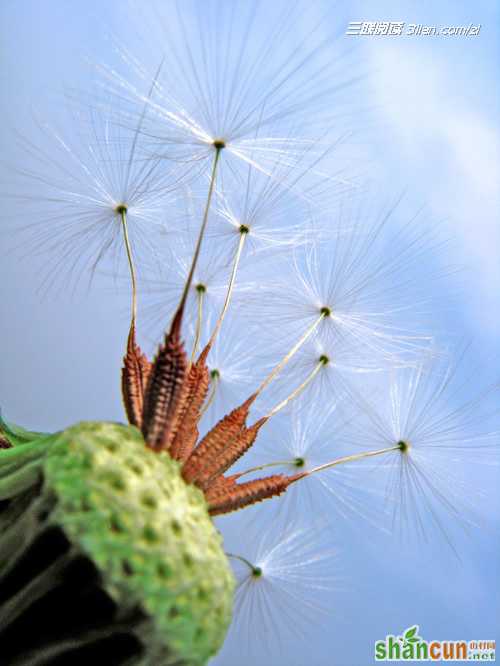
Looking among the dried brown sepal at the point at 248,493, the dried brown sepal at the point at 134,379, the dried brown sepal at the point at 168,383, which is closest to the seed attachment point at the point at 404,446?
the dried brown sepal at the point at 248,493

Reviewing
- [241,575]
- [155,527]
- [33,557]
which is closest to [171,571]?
[155,527]

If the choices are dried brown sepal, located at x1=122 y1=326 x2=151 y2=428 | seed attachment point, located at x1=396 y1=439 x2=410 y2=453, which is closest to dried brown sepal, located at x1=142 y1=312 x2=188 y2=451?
dried brown sepal, located at x1=122 y1=326 x2=151 y2=428

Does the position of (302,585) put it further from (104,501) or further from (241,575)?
(104,501)

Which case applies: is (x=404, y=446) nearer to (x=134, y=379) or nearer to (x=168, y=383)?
(x=134, y=379)

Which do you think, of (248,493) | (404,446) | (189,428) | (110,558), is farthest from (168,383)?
(404,446)

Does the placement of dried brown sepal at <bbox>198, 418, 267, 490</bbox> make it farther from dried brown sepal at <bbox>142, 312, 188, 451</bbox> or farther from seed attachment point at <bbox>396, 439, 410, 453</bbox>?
seed attachment point at <bbox>396, 439, 410, 453</bbox>

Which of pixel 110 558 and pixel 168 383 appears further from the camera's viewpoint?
pixel 168 383
